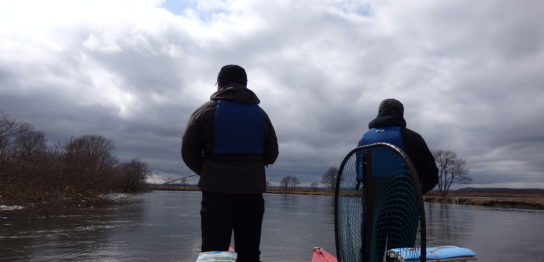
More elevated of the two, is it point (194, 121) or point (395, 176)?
point (194, 121)

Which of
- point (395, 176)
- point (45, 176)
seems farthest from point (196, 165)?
point (45, 176)

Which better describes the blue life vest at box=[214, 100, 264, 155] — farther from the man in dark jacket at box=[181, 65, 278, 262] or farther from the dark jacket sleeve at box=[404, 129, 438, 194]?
the dark jacket sleeve at box=[404, 129, 438, 194]

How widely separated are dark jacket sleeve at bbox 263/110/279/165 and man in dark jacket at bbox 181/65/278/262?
0.21 ft

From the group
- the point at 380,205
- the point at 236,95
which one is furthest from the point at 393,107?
the point at 236,95

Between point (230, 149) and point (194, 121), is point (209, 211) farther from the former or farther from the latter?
point (194, 121)

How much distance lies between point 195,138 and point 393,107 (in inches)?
73.6

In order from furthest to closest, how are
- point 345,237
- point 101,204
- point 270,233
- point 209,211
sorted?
1. point 101,204
2. point 270,233
3. point 345,237
4. point 209,211

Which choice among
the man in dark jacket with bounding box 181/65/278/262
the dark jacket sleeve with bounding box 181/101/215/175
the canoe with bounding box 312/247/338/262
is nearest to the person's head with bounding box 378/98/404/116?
the man in dark jacket with bounding box 181/65/278/262

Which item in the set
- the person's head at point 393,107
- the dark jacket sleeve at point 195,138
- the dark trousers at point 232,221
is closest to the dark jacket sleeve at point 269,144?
the dark trousers at point 232,221

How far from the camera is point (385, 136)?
3.59 m

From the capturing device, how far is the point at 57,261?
751 centimetres

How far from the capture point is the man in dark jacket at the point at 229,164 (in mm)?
2863

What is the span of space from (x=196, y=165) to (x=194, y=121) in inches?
14.1

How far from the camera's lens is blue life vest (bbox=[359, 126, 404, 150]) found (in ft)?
11.6
